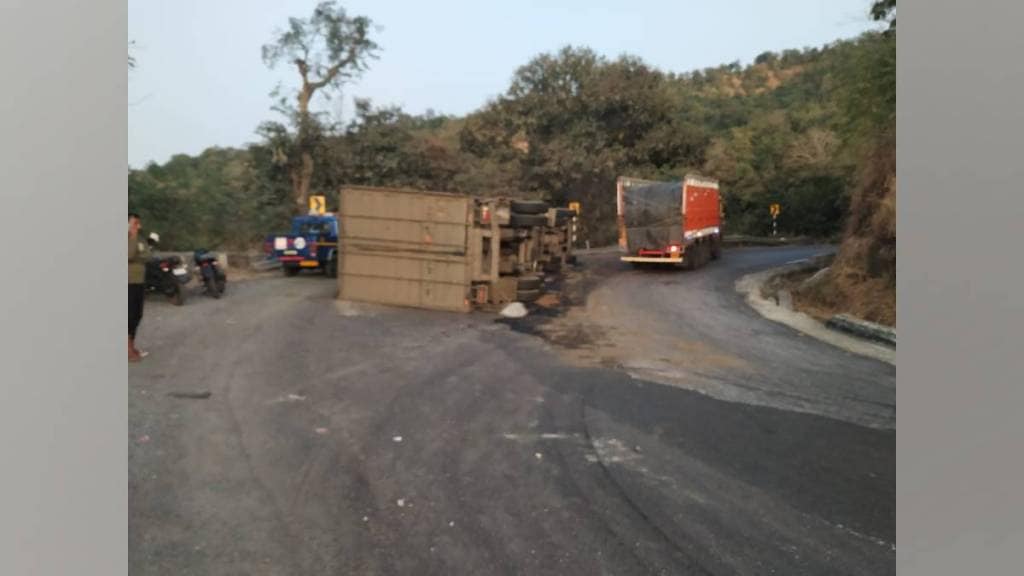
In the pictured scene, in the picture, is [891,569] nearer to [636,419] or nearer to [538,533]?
[538,533]

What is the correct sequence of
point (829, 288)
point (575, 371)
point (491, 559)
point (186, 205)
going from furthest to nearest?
point (186, 205), point (829, 288), point (575, 371), point (491, 559)

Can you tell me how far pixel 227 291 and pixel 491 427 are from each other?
33.0 ft

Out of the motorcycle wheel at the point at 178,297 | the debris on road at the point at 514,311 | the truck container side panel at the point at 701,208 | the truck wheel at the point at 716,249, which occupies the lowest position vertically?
the debris on road at the point at 514,311

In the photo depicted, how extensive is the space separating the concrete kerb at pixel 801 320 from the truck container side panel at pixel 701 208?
2280 mm

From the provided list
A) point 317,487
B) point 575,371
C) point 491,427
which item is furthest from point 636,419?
point 317,487

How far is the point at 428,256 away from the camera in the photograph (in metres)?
13.2

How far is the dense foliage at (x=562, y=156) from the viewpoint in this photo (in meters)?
22.6

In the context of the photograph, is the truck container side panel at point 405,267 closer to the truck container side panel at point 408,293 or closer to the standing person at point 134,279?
the truck container side panel at point 408,293

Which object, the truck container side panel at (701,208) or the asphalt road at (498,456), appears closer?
the asphalt road at (498,456)

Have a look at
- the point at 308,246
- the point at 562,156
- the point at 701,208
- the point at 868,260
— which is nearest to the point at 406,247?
the point at 308,246

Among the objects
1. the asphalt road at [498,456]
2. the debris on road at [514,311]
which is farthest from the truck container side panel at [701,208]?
the asphalt road at [498,456]

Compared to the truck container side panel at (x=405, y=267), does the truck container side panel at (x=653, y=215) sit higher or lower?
higher

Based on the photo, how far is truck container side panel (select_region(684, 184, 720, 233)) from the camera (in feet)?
66.7

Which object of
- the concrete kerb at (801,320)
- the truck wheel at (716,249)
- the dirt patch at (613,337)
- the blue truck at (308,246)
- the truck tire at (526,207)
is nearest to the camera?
the dirt patch at (613,337)
